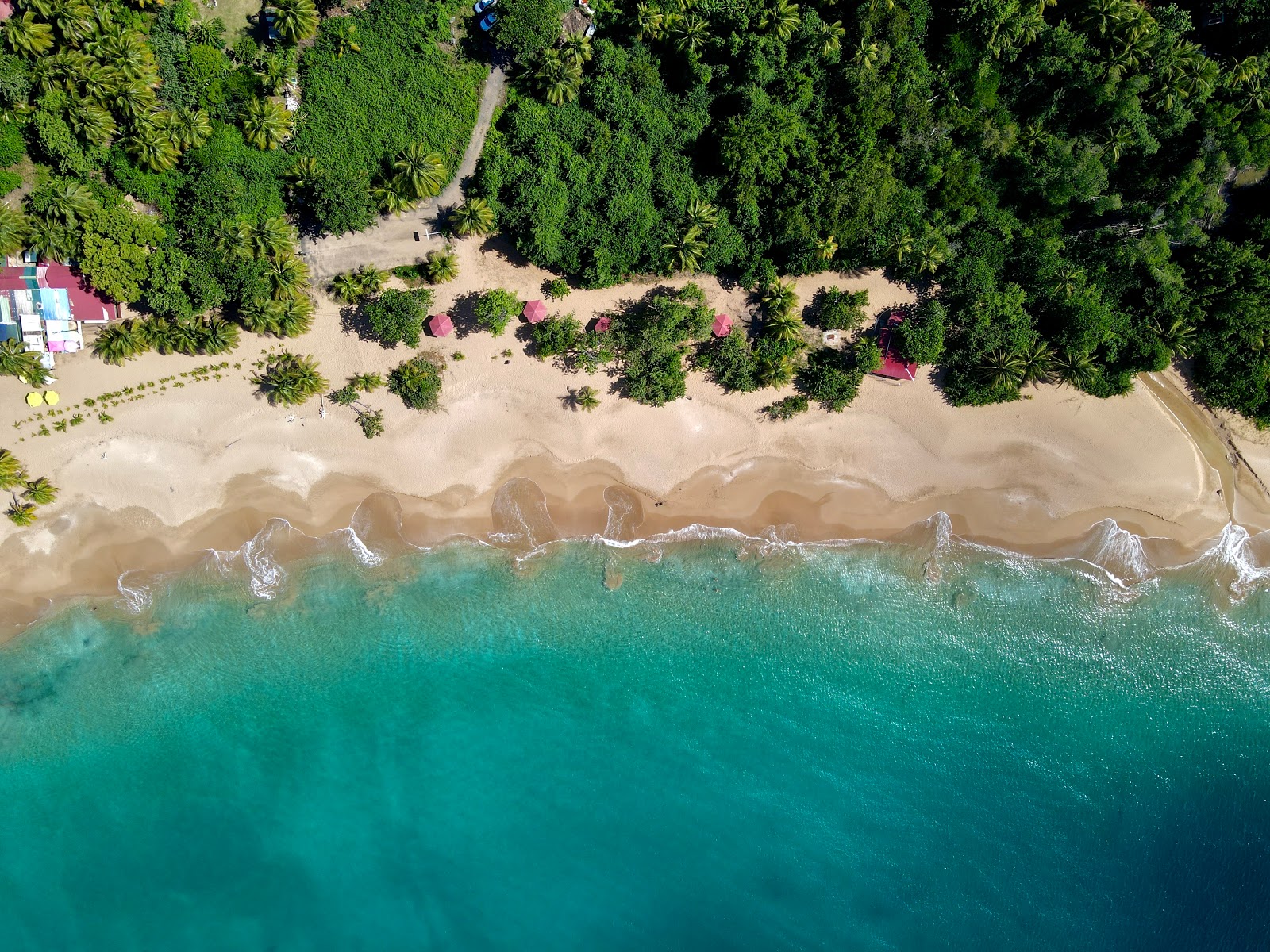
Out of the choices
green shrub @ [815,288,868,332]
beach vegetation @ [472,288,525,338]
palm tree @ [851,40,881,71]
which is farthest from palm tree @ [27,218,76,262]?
palm tree @ [851,40,881,71]

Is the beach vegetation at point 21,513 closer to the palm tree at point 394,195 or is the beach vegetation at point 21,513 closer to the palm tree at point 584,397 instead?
the palm tree at point 394,195

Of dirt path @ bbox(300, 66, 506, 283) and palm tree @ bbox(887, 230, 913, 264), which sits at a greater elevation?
dirt path @ bbox(300, 66, 506, 283)

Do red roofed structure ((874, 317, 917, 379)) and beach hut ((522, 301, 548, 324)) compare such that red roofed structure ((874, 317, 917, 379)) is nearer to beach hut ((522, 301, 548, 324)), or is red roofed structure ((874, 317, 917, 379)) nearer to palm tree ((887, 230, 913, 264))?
palm tree ((887, 230, 913, 264))

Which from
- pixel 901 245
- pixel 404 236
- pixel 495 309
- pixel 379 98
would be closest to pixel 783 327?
pixel 901 245

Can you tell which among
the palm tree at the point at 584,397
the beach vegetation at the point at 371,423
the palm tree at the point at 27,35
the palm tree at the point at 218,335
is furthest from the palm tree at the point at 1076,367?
the palm tree at the point at 27,35

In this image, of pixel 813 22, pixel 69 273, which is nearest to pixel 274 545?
pixel 69 273

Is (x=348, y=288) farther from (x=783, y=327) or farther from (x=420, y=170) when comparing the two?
(x=783, y=327)
